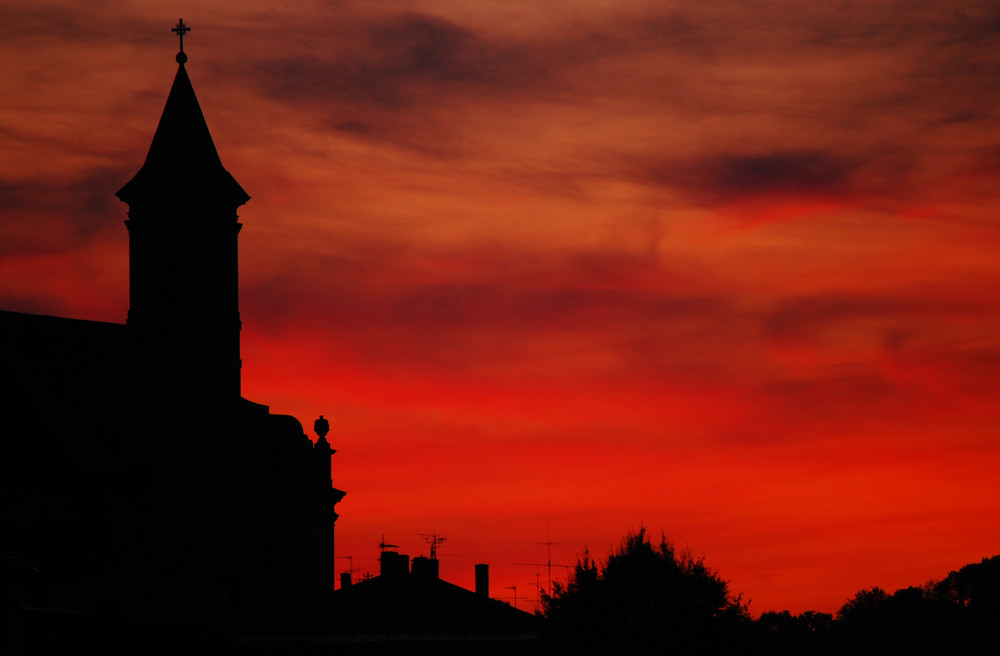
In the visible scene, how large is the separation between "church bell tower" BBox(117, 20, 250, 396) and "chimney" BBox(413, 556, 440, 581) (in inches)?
1067

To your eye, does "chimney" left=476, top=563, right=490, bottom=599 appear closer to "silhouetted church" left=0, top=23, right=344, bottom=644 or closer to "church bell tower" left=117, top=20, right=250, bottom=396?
"silhouetted church" left=0, top=23, right=344, bottom=644

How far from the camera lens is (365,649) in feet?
213

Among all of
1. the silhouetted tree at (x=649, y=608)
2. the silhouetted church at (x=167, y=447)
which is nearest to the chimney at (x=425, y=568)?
the silhouetted church at (x=167, y=447)

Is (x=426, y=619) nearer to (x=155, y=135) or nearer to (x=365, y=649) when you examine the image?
(x=365, y=649)

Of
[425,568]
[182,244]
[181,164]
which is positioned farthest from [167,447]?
[425,568]

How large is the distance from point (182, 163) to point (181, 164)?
0.22 feet

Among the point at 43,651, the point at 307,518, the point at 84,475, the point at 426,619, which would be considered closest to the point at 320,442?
the point at 307,518

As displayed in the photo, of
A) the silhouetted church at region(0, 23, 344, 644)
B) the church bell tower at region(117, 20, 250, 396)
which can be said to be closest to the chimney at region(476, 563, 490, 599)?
the silhouetted church at region(0, 23, 344, 644)

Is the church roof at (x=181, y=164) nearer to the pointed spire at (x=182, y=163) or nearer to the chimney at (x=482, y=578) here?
the pointed spire at (x=182, y=163)

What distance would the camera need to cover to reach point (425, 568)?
71062 mm

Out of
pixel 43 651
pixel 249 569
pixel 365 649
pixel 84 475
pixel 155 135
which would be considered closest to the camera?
pixel 43 651

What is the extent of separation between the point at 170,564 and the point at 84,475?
528 cm

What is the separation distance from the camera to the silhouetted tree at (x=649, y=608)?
102750mm

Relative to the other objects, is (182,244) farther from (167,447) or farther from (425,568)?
(425,568)
